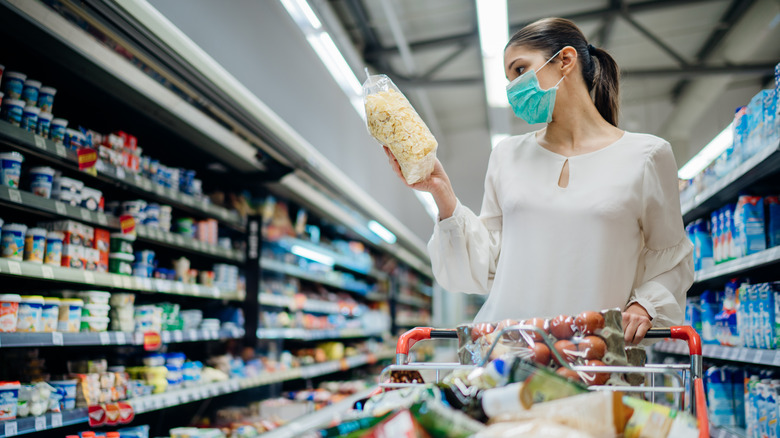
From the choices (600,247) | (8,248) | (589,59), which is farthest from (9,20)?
(600,247)

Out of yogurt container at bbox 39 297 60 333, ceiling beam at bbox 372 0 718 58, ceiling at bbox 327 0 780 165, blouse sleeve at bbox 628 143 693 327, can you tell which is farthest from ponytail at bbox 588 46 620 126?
ceiling beam at bbox 372 0 718 58

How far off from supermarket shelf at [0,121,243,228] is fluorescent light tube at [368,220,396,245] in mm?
2735

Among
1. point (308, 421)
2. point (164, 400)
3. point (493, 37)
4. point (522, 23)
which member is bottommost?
point (308, 421)

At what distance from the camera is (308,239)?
5.89 meters

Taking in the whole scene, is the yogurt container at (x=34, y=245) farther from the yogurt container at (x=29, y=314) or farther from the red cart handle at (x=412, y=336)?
the red cart handle at (x=412, y=336)

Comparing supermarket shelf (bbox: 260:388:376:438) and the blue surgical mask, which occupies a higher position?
the blue surgical mask

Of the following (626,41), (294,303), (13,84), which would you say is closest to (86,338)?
(13,84)

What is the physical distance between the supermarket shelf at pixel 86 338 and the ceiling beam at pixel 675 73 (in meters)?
5.07

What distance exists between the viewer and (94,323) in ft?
9.80

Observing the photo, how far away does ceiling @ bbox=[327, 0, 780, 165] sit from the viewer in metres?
7.21

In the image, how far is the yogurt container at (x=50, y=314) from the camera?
268cm

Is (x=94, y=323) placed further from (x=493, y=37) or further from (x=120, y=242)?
(x=493, y=37)

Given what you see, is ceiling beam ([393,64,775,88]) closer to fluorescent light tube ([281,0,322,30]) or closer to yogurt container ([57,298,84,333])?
fluorescent light tube ([281,0,322,30])

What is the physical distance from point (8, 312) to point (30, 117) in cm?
87
